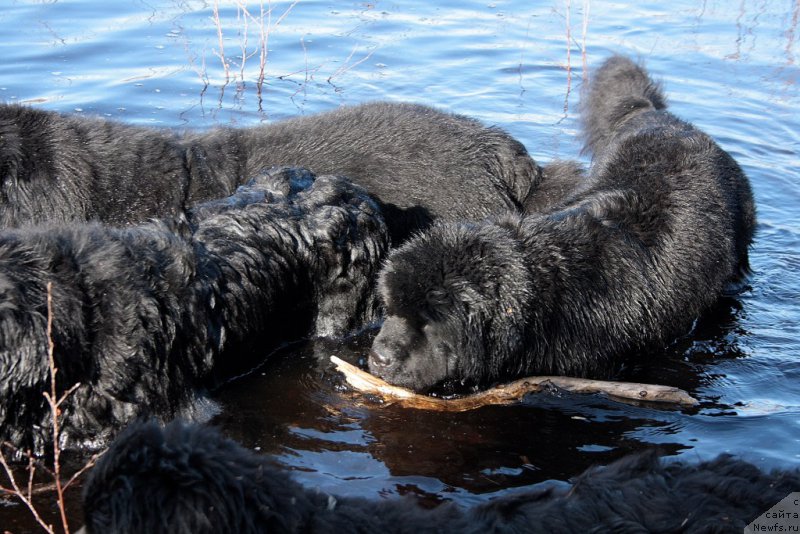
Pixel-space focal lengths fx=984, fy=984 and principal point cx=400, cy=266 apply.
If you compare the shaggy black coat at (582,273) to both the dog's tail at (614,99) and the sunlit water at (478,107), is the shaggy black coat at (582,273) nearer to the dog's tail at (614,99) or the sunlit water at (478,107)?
the sunlit water at (478,107)

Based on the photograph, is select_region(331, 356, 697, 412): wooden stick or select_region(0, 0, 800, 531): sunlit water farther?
select_region(331, 356, 697, 412): wooden stick

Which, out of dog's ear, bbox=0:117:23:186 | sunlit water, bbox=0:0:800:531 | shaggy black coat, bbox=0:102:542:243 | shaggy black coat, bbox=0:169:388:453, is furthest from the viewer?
shaggy black coat, bbox=0:102:542:243

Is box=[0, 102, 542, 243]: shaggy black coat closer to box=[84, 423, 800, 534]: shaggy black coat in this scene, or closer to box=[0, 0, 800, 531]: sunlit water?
box=[0, 0, 800, 531]: sunlit water

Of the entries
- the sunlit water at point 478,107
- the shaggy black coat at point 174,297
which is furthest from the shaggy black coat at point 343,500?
the shaggy black coat at point 174,297

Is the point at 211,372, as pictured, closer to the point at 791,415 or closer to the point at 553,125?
the point at 791,415

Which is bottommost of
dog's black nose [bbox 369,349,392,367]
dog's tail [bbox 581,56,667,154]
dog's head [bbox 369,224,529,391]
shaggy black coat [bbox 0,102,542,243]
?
dog's black nose [bbox 369,349,392,367]

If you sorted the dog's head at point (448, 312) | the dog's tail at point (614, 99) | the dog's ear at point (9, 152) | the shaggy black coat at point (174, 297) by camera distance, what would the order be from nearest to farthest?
the shaggy black coat at point (174, 297)
the dog's head at point (448, 312)
the dog's ear at point (9, 152)
the dog's tail at point (614, 99)

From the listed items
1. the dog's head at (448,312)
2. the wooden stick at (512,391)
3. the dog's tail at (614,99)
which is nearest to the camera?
the dog's head at (448,312)

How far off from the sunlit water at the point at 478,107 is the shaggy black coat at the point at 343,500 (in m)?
1.38

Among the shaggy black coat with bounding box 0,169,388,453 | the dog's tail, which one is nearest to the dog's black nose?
the shaggy black coat with bounding box 0,169,388,453

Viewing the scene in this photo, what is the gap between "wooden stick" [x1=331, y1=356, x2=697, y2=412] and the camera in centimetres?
500

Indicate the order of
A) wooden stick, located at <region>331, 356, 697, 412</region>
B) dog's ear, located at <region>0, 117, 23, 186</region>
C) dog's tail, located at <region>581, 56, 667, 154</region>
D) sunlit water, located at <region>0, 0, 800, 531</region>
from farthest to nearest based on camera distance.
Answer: dog's tail, located at <region>581, 56, 667, 154</region> → dog's ear, located at <region>0, 117, 23, 186</region> → wooden stick, located at <region>331, 356, 697, 412</region> → sunlit water, located at <region>0, 0, 800, 531</region>

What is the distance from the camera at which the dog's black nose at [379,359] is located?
193 inches

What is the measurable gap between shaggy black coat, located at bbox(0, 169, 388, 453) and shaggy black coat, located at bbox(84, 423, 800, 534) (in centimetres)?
166
